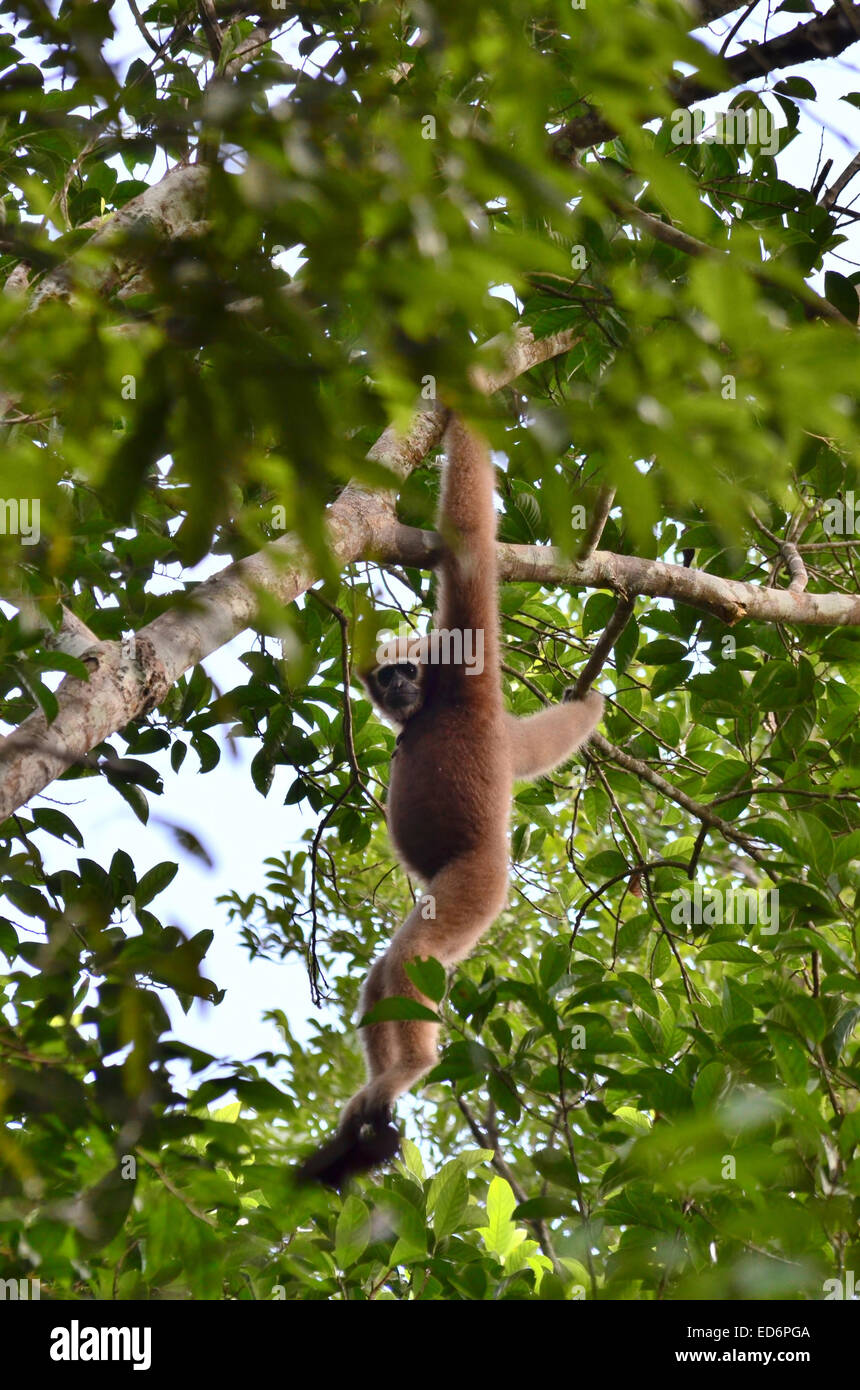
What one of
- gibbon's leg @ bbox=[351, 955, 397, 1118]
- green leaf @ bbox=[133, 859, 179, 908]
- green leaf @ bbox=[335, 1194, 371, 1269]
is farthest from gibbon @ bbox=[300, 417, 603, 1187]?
green leaf @ bbox=[133, 859, 179, 908]

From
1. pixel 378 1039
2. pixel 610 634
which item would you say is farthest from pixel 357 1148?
pixel 610 634

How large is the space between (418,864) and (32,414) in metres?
2.60

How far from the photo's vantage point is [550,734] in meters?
5.25

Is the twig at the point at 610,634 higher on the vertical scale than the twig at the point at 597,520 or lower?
lower

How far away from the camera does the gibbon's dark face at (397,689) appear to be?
4.93m

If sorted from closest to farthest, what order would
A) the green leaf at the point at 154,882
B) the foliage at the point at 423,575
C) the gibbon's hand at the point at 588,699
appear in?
the foliage at the point at 423,575
the green leaf at the point at 154,882
the gibbon's hand at the point at 588,699

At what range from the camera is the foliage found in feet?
4.12

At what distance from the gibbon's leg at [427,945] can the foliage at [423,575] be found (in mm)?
383

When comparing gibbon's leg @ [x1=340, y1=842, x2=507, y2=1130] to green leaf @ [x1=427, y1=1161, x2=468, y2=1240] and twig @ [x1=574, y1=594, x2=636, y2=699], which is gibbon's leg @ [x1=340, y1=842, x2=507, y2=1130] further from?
twig @ [x1=574, y1=594, x2=636, y2=699]

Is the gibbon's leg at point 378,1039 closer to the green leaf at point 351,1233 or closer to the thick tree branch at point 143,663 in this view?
the green leaf at point 351,1233

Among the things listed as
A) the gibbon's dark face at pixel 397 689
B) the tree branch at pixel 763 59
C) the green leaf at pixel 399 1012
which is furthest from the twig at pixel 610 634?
the green leaf at pixel 399 1012

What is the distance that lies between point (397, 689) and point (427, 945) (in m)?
1.18
